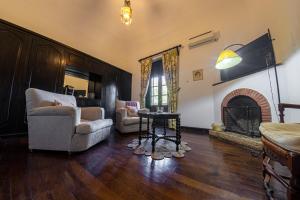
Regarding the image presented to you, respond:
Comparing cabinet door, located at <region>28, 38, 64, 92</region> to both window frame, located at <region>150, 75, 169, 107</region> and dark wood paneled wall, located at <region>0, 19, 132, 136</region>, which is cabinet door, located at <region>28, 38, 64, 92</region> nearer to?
dark wood paneled wall, located at <region>0, 19, 132, 136</region>

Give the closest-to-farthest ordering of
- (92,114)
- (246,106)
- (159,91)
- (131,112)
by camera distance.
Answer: (246,106) → (92,114) → (131,112) → (159,91)

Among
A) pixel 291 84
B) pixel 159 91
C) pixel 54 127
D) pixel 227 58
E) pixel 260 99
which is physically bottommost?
pixel 54 127

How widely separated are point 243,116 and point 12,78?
4.36m

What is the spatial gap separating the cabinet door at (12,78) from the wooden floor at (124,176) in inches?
26.5

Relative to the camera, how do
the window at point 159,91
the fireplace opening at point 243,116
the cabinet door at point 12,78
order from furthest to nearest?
the window at point 159,91, the fireplace opening at point 243,116, the cabinet door at point 12,78

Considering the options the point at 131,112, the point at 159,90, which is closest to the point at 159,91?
the point at 159,90

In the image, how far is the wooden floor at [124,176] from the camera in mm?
955

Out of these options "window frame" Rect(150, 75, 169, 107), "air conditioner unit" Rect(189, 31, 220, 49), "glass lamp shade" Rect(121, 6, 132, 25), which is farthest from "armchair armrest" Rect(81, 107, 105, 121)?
"air conditioner unit" Rect(189, 31, 220, 49)

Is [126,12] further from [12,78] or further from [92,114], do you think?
[12,78]

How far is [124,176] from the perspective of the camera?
1219 mm

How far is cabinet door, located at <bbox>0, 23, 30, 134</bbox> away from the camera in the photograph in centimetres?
217

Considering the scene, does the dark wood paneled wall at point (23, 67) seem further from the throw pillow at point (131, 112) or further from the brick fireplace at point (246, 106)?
the brick fireplace at point (246, 106)

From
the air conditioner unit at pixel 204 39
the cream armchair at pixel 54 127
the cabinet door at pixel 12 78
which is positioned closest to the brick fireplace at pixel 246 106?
the air conditioner unit at pixel 204 39

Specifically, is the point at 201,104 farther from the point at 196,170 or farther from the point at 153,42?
the point at 153,42
